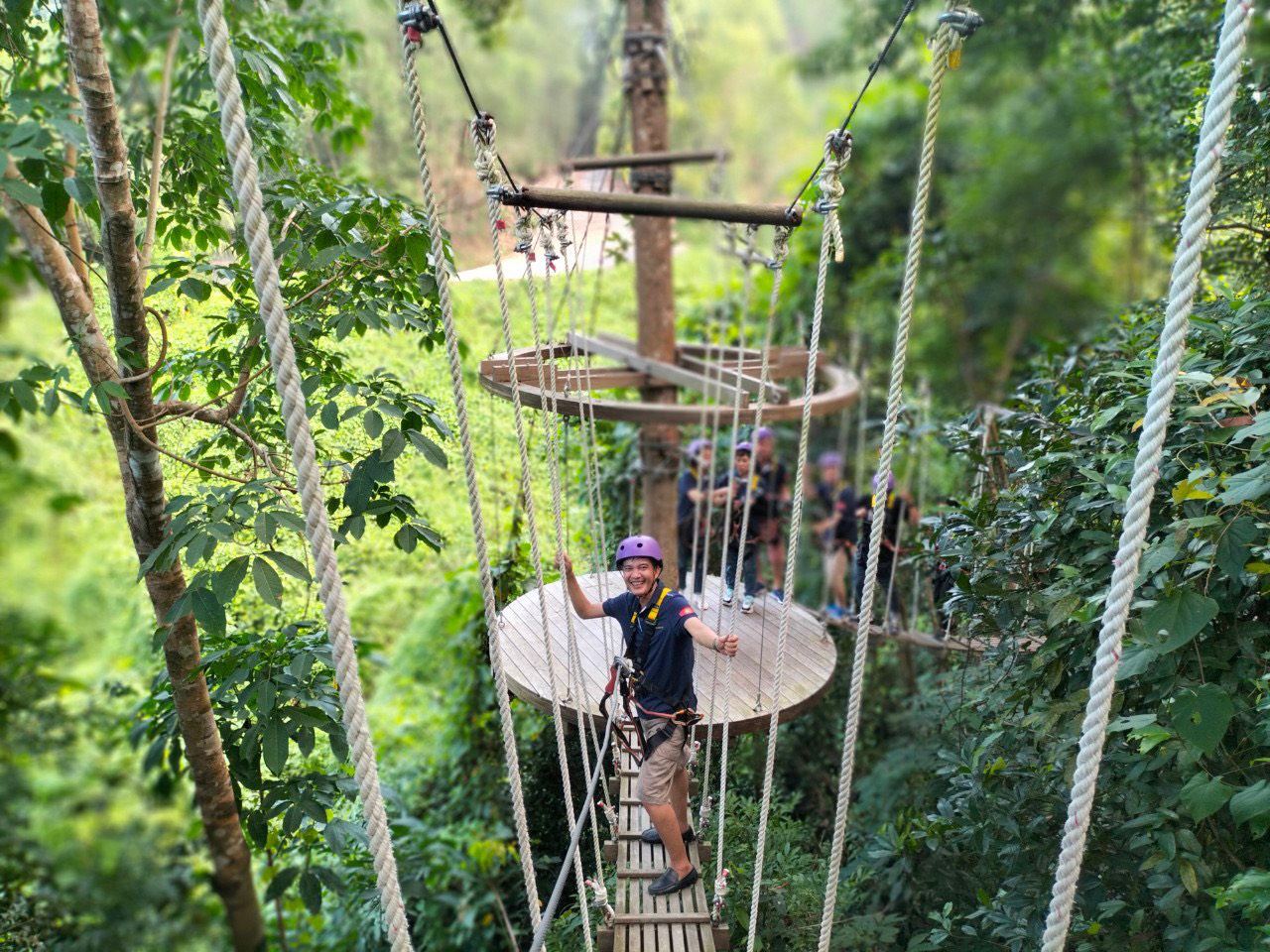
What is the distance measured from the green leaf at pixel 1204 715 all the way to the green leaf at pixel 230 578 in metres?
1.64

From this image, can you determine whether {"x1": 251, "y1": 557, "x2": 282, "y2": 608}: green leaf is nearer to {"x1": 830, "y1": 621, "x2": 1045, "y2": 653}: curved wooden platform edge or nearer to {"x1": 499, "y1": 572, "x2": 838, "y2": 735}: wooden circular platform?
{"x1": 499, "y1": 572, "x2": 838, "y2": 735}: wooden circular platform

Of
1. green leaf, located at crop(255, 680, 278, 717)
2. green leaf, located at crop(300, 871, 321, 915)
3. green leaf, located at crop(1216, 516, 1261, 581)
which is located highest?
green leaf, located at crop(1216, 516, 1261, 581)

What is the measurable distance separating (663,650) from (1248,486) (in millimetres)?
1198

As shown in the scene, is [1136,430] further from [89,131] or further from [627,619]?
[89,131]

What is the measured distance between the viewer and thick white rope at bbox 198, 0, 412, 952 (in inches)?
→ 47.1

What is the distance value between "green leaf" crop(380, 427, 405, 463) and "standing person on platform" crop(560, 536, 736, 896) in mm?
443

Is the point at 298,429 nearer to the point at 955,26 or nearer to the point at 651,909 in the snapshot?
the point at 955,26

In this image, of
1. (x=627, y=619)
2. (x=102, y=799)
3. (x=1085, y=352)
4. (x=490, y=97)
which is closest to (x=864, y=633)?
(x=627, y=619)

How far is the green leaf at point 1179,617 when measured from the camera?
1445 millimetres

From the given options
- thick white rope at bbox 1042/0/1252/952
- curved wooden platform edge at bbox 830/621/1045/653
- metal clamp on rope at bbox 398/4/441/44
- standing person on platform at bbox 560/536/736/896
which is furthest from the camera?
curved wooden platform edge at bbox 830/621/1045/653

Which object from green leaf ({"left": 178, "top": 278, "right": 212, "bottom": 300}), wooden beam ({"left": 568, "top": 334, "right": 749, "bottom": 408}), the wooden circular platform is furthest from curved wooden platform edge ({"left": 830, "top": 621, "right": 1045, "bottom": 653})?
green leaf ({"left": 178, "top": 278, "right": 212, "bottom": 300})

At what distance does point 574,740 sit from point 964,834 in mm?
1111

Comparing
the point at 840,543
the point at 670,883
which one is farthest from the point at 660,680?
the point at 840,543

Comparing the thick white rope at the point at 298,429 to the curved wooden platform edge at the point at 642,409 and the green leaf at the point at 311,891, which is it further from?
the green leaf at the point at 311,891
